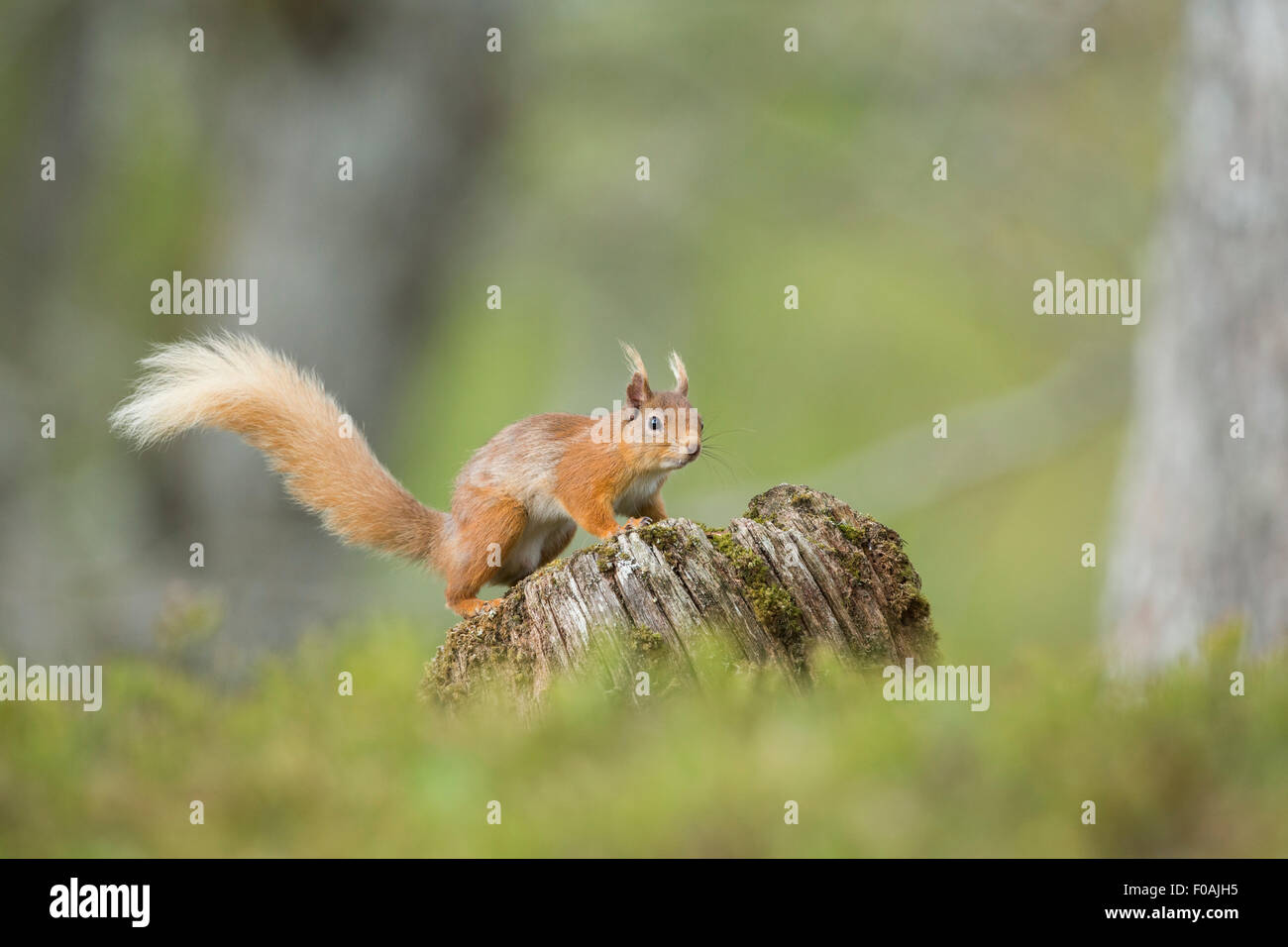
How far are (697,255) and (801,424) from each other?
100 inches

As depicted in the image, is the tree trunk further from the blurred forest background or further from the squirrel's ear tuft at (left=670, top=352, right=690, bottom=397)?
the squirrel's ear tuft at (left=670, top=352, right=690, bottom=397)

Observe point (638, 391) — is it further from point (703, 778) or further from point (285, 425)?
point (703, 778)

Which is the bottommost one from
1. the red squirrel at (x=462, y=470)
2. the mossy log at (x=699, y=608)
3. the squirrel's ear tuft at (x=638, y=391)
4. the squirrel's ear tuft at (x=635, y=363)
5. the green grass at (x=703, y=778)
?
the green grass at (x=703, y=778)

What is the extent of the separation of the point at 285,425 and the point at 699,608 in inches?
94.4

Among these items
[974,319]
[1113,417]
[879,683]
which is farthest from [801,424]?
[879,683]

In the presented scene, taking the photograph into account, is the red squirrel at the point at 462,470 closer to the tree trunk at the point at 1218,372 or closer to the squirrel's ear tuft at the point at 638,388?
the squirrel's ear tuft at the point at 638,388

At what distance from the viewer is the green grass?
2396 millimetres

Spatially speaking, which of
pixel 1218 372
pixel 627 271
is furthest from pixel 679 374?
pixel 627 271

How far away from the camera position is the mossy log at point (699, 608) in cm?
365

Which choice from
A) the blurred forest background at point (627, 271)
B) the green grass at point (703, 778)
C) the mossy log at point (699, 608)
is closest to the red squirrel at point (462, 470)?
the blurred forest background at point (627, 271)

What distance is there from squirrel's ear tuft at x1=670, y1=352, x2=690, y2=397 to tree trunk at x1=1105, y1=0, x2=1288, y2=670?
3.45m

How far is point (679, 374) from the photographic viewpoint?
539cm

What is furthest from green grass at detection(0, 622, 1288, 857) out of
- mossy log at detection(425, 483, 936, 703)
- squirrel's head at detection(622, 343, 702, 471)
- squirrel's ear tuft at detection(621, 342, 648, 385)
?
squirrel's ear tuft at detection(621, 342, 648, 385)

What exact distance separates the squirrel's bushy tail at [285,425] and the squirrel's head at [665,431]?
0.85m
